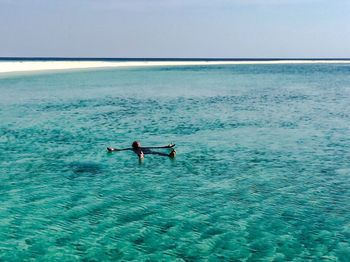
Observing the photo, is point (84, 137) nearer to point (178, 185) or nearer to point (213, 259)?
point (178, 185)

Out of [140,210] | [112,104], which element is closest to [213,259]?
[140,210]

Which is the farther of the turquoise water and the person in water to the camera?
the person in water

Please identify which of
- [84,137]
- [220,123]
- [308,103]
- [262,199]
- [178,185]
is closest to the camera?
[262,199]

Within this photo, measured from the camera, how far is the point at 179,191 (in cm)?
1706

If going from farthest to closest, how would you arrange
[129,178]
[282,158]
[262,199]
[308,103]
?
[308,103] < [282,158] < [129,178] < [262,199]

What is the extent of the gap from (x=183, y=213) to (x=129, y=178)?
5.07m

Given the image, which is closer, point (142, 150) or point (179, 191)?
point (179, 191)

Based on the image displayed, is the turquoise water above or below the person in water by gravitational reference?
below

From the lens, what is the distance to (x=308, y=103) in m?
47.3

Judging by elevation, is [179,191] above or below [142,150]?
below

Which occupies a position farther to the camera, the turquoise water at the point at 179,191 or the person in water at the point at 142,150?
the person in water at the point at 142,150

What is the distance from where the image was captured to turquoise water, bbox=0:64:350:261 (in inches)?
483

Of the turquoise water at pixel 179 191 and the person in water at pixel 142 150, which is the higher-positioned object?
the person in water at pixel 142 150

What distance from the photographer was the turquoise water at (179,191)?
483 inches
